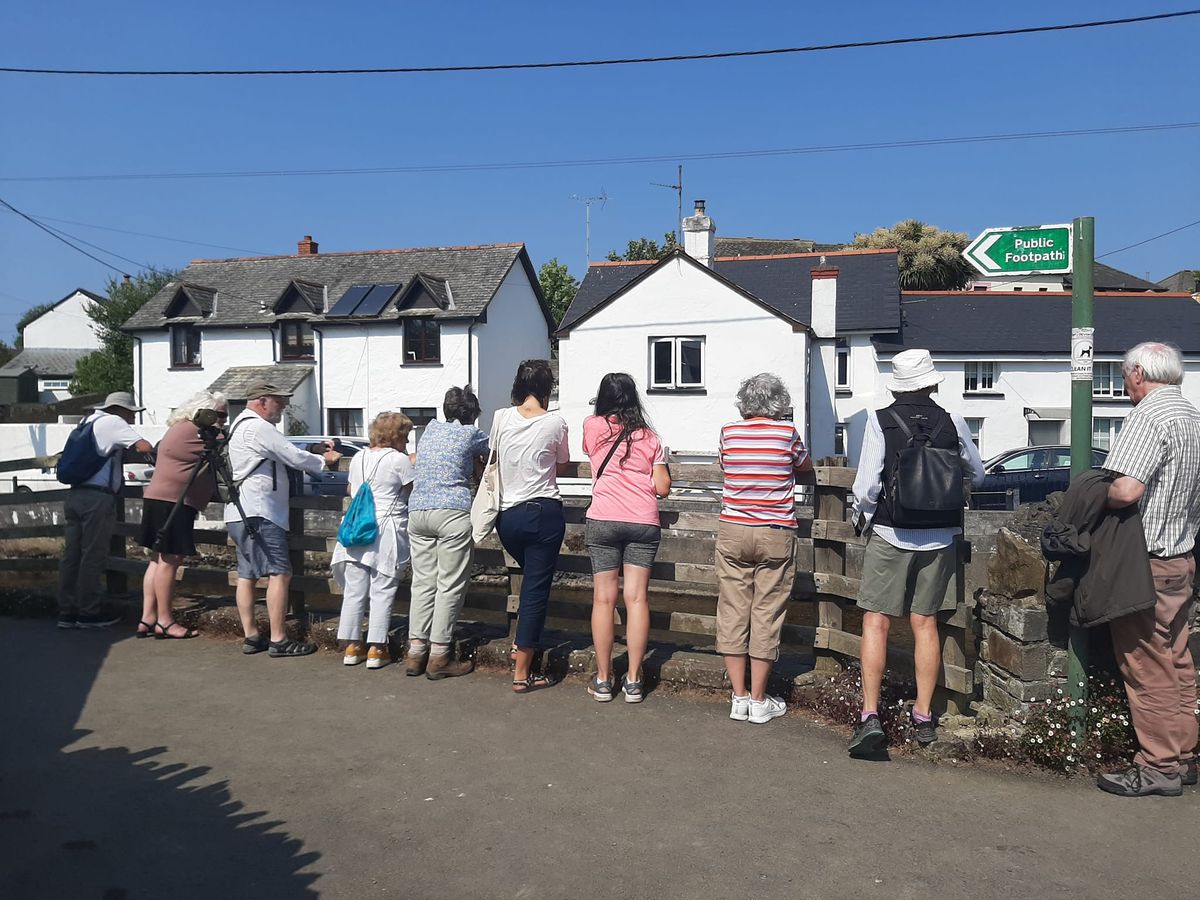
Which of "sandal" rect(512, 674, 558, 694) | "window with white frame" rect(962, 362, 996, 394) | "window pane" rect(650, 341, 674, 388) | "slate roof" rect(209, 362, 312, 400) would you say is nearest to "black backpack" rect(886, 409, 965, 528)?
"sandal" rect(512, 674, 558, 694)

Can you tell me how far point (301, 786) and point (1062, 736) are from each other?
370 cm

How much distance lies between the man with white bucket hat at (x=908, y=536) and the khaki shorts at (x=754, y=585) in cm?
49

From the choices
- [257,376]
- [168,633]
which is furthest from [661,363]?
[168,633]

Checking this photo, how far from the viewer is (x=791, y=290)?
108ft

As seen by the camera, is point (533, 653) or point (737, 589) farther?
point (533, 653)

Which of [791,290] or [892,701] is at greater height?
[791,290]

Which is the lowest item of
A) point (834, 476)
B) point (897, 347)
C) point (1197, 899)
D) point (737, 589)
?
point (1197, 899)

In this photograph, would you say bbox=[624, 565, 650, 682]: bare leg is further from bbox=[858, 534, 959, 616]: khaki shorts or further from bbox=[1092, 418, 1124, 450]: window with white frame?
bbox=[1092, 418, 1124, 450]: window with white frame

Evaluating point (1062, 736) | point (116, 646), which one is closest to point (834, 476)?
point (1062, 736)

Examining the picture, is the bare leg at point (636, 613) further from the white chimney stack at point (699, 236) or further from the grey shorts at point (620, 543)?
the white chimney stack at point (699, 236)

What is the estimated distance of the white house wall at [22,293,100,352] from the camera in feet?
244

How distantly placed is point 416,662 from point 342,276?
33.0 metres

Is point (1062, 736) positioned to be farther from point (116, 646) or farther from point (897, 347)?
point (897, 347)

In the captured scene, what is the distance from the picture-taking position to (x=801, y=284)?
3297cm
